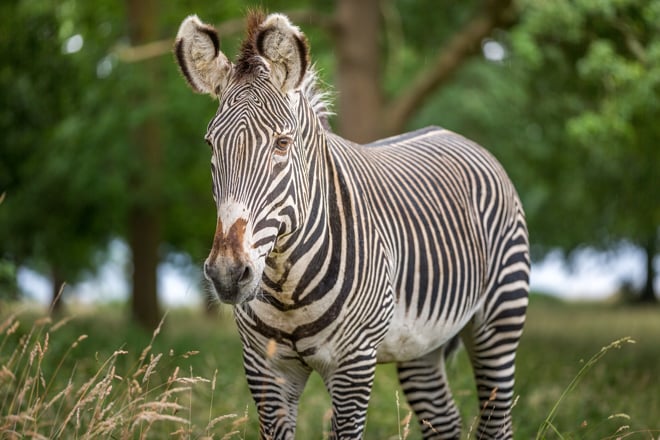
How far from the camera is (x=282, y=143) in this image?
3.79 meters

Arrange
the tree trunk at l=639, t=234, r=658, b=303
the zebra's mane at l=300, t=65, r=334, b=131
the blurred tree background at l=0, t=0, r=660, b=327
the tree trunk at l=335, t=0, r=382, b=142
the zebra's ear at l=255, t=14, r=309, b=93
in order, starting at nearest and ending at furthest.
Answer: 1. the zebra's ear at l=255, t=14, r=309, b=93
2. the zebra's mane at l=300, t=65, r=334, b=131
3. the blurred tree background at l=0, t=0, r=660, b=327
4. the tree trunk at l=335, t=0, r=382, b=142
5. the tree trunk at l=639, t=234, r=658, b=303

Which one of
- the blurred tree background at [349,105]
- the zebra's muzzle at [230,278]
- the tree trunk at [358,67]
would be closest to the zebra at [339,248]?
the zebra's muzzle at [230,278]

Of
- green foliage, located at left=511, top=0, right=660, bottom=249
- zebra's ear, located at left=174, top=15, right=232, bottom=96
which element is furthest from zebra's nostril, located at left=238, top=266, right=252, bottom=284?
green foliage, located at left=511, top=0, right=660, bottom=249

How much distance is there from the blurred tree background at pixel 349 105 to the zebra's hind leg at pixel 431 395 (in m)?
4.04

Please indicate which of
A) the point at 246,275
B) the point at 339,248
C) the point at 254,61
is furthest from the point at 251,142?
the point at 339,248

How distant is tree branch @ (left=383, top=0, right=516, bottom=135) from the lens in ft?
43.9

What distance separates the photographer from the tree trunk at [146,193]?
1494cm

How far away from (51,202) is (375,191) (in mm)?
11406

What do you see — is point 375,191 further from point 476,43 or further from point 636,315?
point 636,315

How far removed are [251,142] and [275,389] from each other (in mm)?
1401

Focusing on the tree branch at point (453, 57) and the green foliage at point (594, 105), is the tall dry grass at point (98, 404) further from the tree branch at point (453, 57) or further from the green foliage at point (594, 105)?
the tree branch at point (453, 57)

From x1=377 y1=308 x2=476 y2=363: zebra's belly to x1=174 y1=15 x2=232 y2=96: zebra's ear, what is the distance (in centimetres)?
158

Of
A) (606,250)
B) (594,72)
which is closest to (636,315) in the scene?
(606,250)

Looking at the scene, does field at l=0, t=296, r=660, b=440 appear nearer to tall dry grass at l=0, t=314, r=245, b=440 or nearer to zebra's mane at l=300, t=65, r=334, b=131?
tall dry grass at l=0, t=314, r=245, b=440
